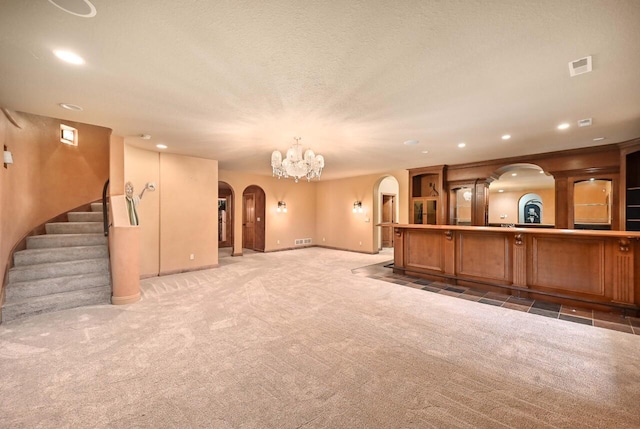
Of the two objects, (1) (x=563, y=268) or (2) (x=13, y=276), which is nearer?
(2) (x=13, y=276)

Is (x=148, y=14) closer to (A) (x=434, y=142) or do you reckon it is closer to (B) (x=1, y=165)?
(B) (x=1, y=165)

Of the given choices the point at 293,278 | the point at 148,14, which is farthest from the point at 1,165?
the point at 293,278

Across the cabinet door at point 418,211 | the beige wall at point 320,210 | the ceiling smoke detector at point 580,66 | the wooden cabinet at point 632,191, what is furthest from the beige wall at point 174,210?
the wooden cabinet at point 632,191

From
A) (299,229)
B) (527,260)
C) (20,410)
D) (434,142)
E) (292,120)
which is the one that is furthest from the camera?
(299,229)

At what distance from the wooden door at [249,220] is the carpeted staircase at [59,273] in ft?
16.3

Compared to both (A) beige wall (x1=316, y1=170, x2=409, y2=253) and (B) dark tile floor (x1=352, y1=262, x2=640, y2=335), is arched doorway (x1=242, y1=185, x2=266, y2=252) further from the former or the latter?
(B) dark tile floor (x1=352, y1=262, x2=640, y2=335)

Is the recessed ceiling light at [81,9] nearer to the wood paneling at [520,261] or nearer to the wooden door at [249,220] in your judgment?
the wood paneling at [520,261]

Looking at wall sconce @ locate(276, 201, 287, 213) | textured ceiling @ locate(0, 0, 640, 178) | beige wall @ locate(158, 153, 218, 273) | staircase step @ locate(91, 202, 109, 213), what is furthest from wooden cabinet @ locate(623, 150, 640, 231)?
staircase step @ locate(91, 202, 109, 213)

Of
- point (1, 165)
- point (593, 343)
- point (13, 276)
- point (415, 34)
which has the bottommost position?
point (593, 343)

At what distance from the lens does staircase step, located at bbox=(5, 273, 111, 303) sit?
3.47m

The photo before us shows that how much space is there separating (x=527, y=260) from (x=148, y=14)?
5684 millimetres

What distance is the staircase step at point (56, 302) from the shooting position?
10.9 ft

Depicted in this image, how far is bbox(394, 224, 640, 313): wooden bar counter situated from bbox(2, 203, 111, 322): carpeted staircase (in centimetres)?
588

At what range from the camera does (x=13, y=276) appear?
3.61 metres
